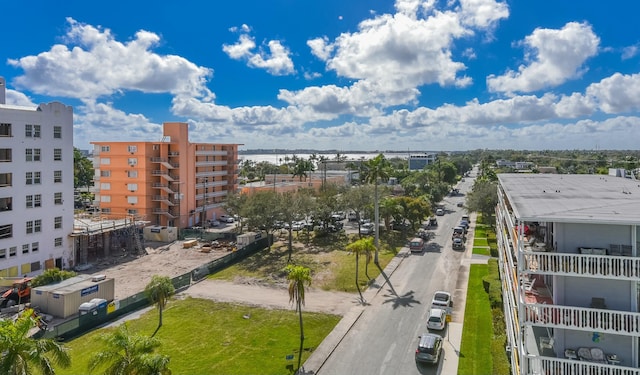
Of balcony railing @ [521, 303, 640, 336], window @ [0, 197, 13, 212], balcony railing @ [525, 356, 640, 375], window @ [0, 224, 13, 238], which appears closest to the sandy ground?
window @ [0, 224, 13, 238]

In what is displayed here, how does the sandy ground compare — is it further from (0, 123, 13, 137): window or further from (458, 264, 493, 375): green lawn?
(0, 123, 13, 137): window

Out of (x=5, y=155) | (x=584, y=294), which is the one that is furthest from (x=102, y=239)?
(x=584, y=294)

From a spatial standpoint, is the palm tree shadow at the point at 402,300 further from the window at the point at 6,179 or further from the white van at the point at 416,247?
the window at the point at 6,179

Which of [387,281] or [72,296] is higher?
[72,296]

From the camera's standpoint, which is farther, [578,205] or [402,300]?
[402,300]

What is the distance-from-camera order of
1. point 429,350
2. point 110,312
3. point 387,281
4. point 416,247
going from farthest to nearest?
1. point 416,247
2. point 387,281
3. point 110,312
4. point 429,350

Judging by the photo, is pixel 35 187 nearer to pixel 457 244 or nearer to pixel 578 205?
pixel 457 244
